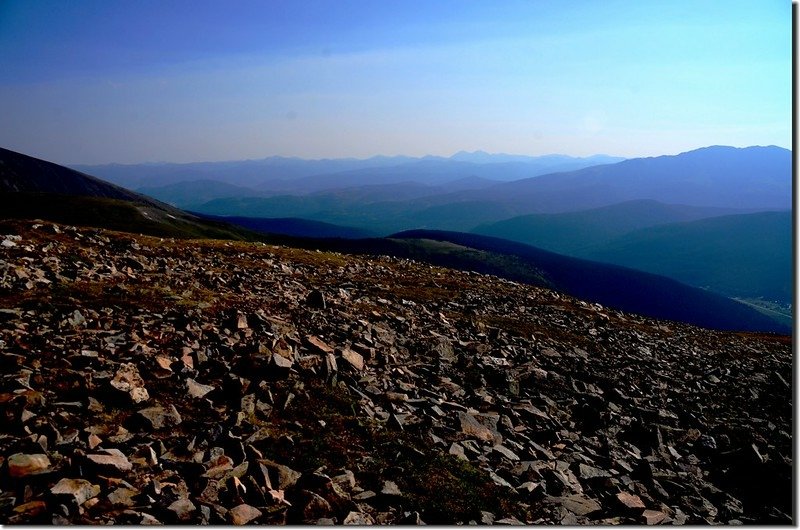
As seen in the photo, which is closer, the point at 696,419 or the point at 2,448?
the point at 2,448

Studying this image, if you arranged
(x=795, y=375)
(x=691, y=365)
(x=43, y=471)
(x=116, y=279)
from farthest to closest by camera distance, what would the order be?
1. (x=691, y=365)
2. (x=116, y=279)
3. (x=795, y=375)
4. (x=43, y=471)

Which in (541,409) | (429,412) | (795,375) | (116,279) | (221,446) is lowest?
(541,409)

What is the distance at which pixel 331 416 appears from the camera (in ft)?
37.9

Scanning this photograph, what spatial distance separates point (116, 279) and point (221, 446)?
46.8ft

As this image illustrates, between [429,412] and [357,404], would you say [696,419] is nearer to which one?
[429,412]

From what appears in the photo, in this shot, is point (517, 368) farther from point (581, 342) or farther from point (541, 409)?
point (581, 342)

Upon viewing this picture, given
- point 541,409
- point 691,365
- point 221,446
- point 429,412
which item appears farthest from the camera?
point 691,365

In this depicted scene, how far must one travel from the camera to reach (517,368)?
18250mm

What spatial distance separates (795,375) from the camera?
1050 centimetres

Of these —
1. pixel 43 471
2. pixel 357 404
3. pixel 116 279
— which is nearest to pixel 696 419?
pixel 357 404

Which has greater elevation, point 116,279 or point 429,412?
point 116,279

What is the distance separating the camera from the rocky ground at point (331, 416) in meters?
8.27

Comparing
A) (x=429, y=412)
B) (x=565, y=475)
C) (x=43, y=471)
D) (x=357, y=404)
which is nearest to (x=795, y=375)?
(x=565, y=475)

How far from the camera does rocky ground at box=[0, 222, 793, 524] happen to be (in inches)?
325
